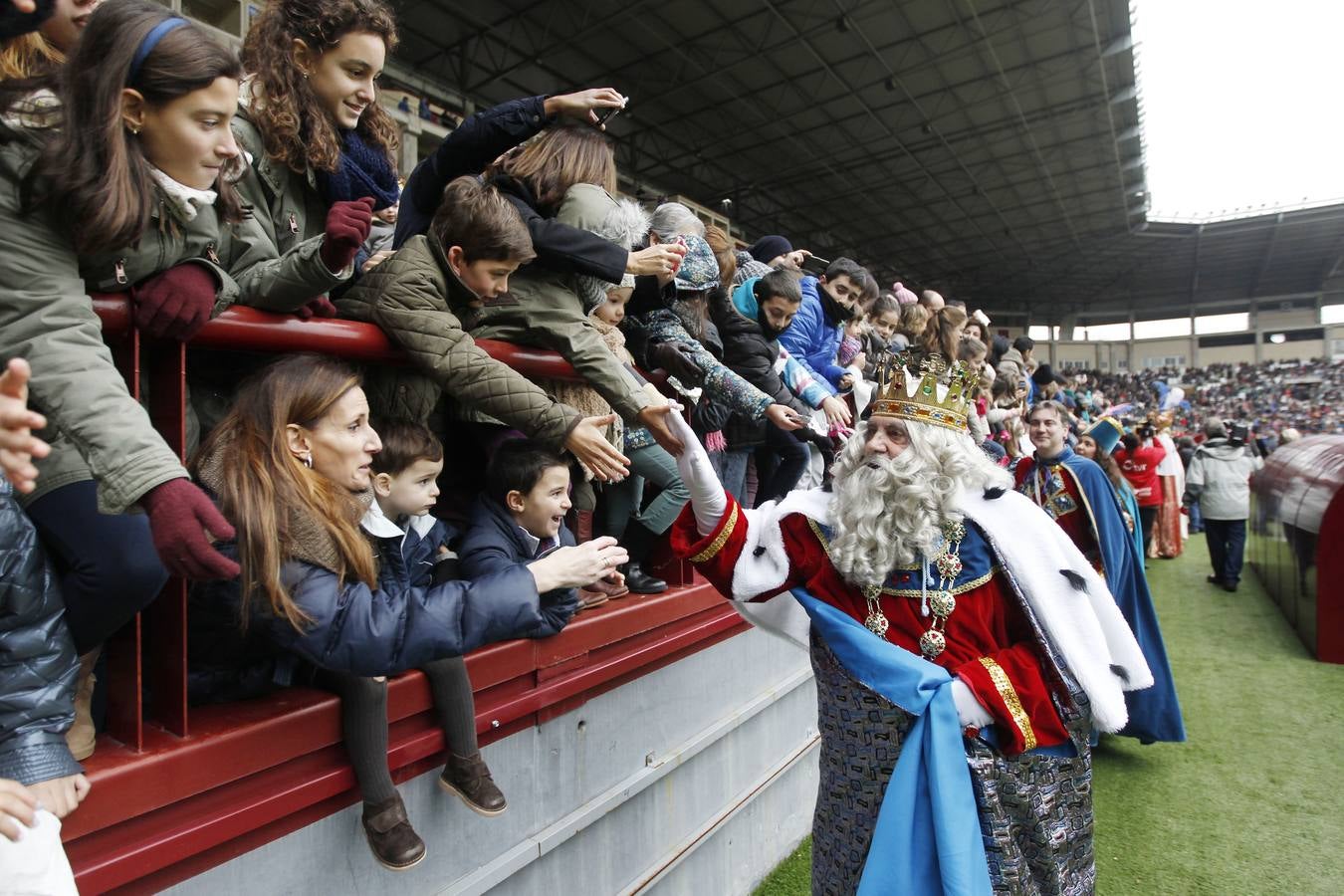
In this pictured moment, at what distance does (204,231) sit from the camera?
1.49 metres

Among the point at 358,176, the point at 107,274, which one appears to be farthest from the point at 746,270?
the point at 107,274

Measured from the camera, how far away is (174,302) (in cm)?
137

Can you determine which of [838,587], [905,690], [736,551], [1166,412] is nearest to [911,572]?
[838,587]

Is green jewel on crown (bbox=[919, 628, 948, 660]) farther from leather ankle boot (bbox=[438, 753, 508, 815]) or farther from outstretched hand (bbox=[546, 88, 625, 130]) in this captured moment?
outstretched hand (bbox=[546, 88, 625, 130])

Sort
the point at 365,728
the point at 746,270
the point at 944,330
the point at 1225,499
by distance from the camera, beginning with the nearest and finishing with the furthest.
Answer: the point at 365,728
the point at 746,270
the point at 944,330
the point at 1225,499

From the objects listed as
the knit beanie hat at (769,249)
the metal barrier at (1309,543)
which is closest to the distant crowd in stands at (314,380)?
the knit beanie hat at (769,249)

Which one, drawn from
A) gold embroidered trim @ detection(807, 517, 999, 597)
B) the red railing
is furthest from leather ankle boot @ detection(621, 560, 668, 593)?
the red railing

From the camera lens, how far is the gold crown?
2379mm

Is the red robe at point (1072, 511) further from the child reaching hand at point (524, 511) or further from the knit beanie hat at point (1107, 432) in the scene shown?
the child reaching hand at point (524, 511)

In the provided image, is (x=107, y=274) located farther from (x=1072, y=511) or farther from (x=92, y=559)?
(x=1072, y=511)

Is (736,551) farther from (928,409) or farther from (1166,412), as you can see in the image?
(1166,412)

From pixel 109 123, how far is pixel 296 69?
0.93 metres

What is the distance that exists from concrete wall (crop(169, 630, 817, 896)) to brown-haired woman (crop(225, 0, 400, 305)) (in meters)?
1.23

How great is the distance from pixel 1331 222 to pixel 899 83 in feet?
85.0
